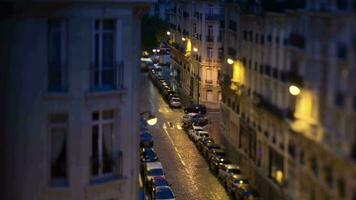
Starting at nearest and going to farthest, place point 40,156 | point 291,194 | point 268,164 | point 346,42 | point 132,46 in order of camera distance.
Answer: point 346,42 < point 291,194 < point 268,164 < point 40,156 < point 132,46

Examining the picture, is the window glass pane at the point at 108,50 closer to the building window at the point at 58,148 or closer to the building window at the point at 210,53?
the building window at the point at 58,148

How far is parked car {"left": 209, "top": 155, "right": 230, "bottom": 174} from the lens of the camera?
16.8m

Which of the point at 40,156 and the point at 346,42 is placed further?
the point at 40,156

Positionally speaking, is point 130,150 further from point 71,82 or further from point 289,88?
point 289,88

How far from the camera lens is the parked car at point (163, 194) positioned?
15.2 meters

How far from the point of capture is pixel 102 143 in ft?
29.2

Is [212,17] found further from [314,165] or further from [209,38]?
[314,165]

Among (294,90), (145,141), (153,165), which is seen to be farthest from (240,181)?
(145,141)

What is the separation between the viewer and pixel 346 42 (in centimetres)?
582

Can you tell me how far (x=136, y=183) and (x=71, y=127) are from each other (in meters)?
1.45

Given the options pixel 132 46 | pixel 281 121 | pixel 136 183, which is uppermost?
pixel 132 46

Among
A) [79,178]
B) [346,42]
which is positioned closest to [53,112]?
[79,178]

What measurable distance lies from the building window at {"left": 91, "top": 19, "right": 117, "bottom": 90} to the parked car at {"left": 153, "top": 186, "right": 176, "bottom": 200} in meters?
6.59

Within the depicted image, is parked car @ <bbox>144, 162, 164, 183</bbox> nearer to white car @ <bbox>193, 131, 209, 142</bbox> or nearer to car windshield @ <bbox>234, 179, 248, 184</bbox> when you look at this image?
white car @ <bbox>193, 131, 209, 142</bbox>
